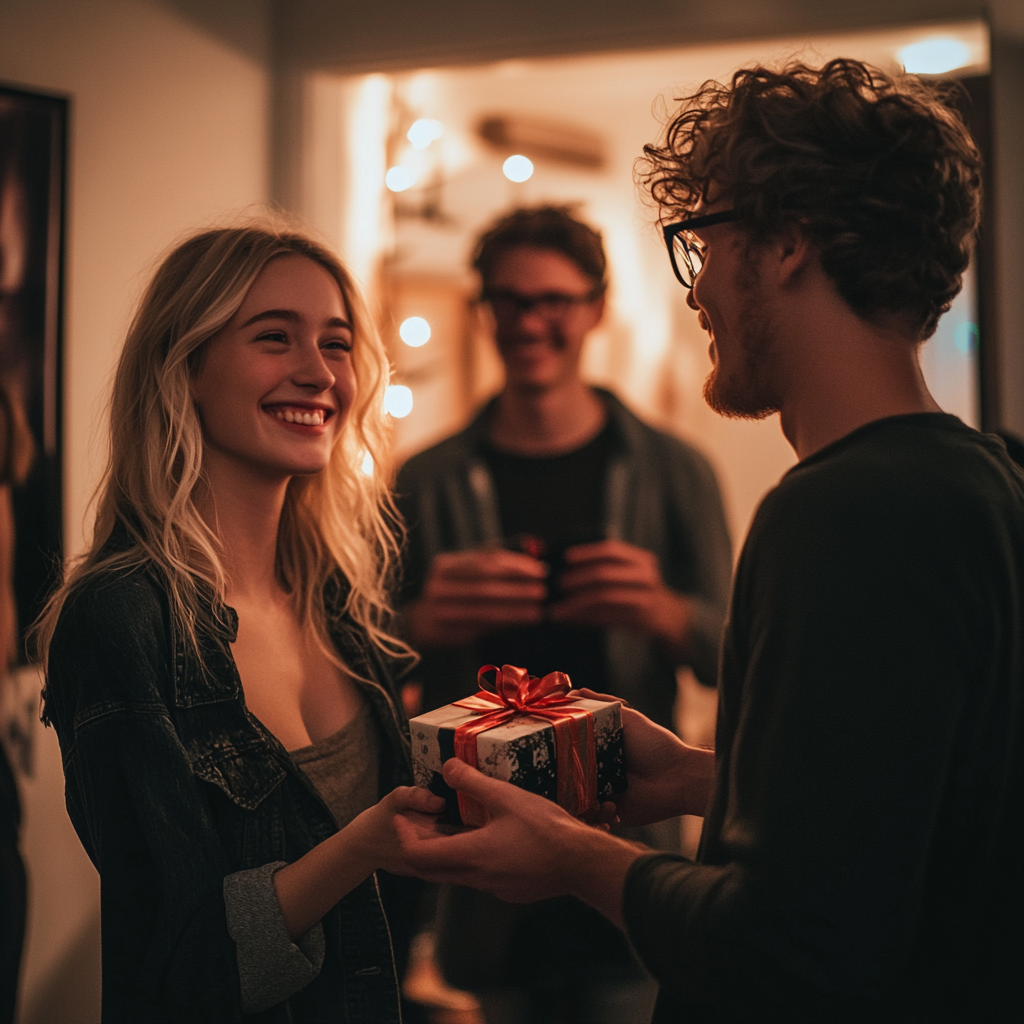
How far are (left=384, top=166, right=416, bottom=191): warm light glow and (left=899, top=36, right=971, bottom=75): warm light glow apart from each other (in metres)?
1.48

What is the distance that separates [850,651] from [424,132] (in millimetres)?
2674

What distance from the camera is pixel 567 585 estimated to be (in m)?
2.46

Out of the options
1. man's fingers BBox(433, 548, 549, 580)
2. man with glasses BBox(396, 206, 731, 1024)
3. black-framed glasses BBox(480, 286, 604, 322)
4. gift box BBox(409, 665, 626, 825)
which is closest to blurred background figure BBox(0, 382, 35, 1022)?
man with glasses BBox(396, 206, 731, 1024)

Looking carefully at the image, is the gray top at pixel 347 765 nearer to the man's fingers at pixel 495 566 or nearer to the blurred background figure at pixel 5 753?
the man's fingers at pixel 495 566

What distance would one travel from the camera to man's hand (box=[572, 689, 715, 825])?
4.17 ft

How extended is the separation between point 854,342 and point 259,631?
3.01 feet

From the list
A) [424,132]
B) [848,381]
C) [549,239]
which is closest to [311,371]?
[848,381]

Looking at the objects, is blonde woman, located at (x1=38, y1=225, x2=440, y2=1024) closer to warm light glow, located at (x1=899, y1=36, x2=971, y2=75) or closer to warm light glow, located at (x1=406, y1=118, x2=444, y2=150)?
warm light glow, located at (x1=406, y1=118, x2=444, y2=150)

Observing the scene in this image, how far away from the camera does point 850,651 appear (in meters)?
0.79

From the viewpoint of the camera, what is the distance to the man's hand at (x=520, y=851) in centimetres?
97

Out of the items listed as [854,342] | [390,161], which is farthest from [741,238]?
[390,161]

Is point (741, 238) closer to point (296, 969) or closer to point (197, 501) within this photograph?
point (197, 501)

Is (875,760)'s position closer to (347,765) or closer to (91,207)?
(347,765)

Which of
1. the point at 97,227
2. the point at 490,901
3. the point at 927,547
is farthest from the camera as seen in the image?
the point at 97,227
